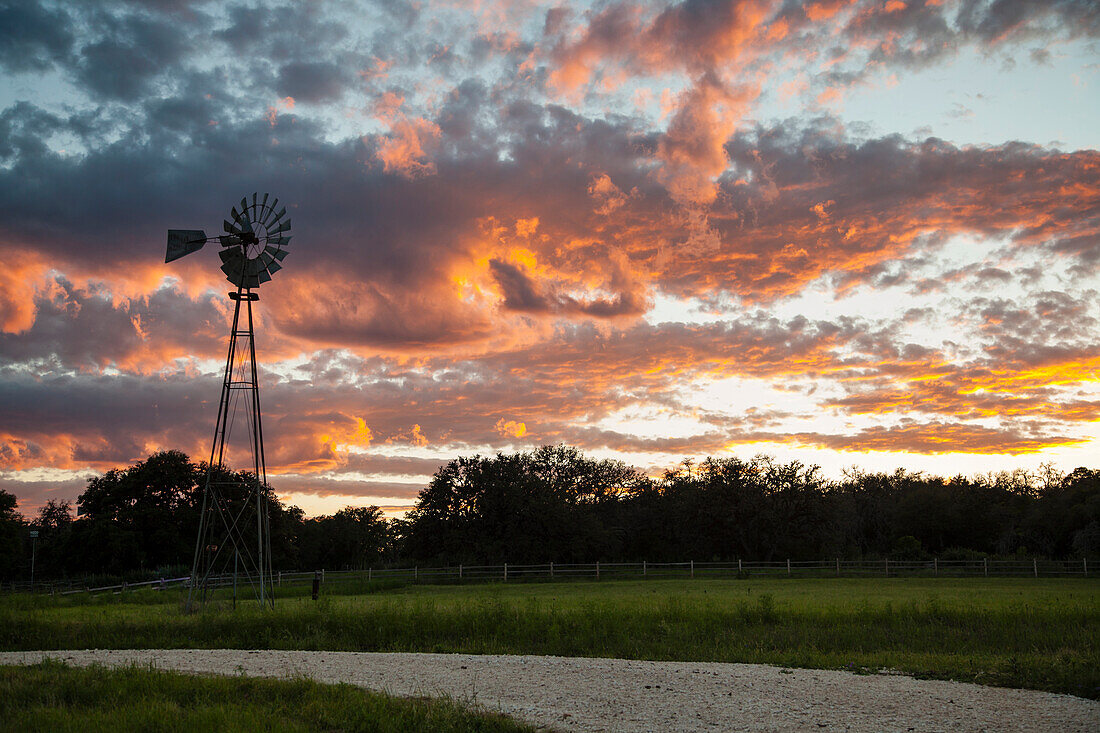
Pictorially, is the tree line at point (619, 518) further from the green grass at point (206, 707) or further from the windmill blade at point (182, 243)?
the green grass at point (206, 707)

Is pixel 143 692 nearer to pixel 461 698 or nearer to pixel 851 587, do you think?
pixel 461 698

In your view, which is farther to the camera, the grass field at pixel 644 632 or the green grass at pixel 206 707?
the grass field at pixel 644 632

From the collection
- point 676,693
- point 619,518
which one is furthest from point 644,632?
point 619,518

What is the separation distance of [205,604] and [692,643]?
15432 millimetres

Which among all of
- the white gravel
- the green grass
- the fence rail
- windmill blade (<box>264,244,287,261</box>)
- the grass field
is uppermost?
windmill blade (<box>264,244,287,261</box>)

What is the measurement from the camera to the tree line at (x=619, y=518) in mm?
57094

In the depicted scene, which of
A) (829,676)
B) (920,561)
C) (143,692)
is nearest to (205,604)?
(143,692)

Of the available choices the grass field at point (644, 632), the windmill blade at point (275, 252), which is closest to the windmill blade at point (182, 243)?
the windmill blade at point (275, 252)

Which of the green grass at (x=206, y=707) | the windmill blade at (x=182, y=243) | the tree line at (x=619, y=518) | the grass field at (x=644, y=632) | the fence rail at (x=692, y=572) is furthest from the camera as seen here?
the tree line at (x=619, y=518)

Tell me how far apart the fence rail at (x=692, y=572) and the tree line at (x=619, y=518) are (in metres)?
5.34

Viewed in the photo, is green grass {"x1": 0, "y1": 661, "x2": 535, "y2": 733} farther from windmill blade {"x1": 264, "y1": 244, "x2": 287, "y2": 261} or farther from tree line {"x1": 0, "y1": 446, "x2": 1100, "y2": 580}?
tree line {"x1": 0, "y1": 446, "x2": 1100, "y2": 580}

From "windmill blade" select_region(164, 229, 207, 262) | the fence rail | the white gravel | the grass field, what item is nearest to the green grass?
the white gravel

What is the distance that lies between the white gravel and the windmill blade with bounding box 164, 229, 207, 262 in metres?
13.3

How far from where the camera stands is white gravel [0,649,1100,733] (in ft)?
33.7
